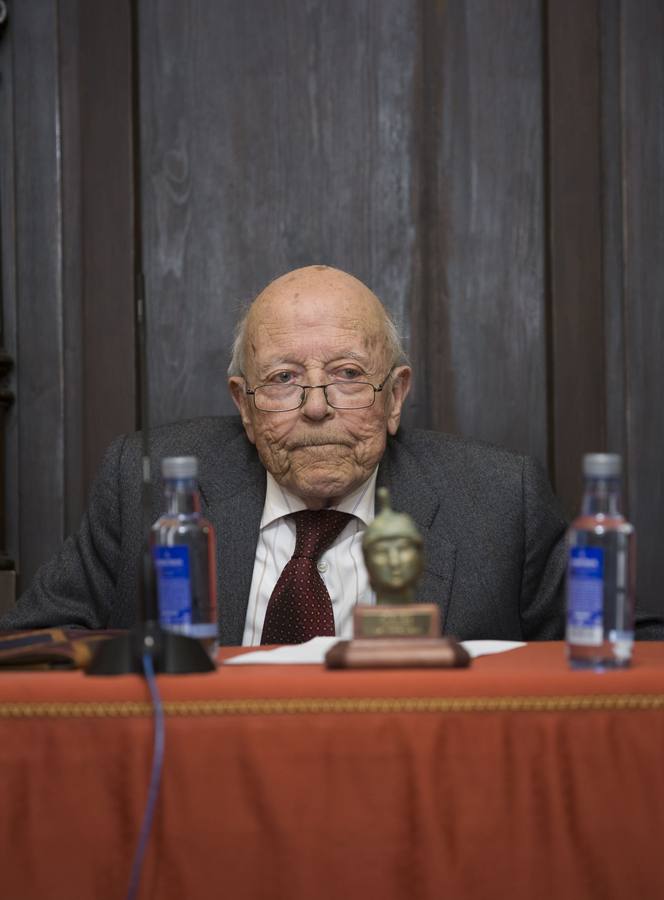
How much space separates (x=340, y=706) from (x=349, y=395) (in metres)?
1.15

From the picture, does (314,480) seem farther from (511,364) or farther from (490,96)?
(490,96)

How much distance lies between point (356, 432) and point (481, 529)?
32 cm

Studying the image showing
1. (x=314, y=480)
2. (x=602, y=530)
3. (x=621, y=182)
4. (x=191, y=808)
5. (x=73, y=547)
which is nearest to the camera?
(x=191, y=808)

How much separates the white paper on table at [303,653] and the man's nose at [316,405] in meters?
0.70

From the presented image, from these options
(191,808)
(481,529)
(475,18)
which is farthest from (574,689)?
(475,18)

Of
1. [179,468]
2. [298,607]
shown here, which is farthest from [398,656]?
[298,607]

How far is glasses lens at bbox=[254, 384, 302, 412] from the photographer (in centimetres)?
229

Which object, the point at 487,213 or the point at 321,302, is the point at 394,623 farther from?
the point at 487,213

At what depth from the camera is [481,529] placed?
7.59 ft

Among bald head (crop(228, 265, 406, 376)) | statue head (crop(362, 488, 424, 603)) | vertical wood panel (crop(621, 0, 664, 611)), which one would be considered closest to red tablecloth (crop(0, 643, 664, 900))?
statue head (crop(362, 488, 424, 603))

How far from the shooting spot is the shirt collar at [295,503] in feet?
7.70

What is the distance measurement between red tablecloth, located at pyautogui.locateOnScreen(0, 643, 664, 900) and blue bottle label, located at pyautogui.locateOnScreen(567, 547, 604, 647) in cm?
7

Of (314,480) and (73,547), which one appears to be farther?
(73,547)

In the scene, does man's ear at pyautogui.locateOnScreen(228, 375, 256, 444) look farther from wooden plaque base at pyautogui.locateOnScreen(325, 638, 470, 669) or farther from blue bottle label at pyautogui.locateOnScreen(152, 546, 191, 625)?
wooden plaque base at pyautogui.locateOnScreen(325, 638, 470, 669)
